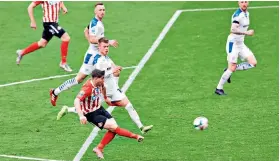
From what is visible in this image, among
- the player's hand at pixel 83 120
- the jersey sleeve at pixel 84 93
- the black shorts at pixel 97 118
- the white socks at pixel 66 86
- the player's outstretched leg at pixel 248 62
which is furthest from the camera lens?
the player's outstretched leg at pixel 248 62

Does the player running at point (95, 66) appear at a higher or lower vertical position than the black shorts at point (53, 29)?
higher

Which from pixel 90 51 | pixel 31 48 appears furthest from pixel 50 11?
pixel 90 51

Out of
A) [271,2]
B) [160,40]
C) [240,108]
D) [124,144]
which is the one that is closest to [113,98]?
[124,144]

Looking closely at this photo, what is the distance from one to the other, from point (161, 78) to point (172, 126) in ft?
12.9

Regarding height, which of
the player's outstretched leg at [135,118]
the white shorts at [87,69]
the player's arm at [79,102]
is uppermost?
the player's arm at [79,102]

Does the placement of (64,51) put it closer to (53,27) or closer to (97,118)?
(53,27)

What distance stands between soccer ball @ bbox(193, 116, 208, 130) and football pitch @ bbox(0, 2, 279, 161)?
0.24 metres

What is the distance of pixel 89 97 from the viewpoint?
1934cm

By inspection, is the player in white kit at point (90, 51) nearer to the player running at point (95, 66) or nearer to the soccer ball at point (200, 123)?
the player running at point (95, 66)

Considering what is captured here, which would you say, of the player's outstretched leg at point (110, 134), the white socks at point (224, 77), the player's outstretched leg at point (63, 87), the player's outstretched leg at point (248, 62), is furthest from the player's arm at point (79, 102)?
the player's outstretched leg at point (248, 62)

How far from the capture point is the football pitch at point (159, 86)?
2041cm

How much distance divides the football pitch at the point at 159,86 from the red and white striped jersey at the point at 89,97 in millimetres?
1064

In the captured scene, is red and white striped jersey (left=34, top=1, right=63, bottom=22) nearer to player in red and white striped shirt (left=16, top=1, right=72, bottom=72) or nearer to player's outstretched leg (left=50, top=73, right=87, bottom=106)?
player in red and white striped shirt (left=16, top=1, right=72, bottom=72)

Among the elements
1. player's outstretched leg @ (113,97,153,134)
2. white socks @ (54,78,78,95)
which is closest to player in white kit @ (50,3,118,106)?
white socks @ (54,78,78,95)
